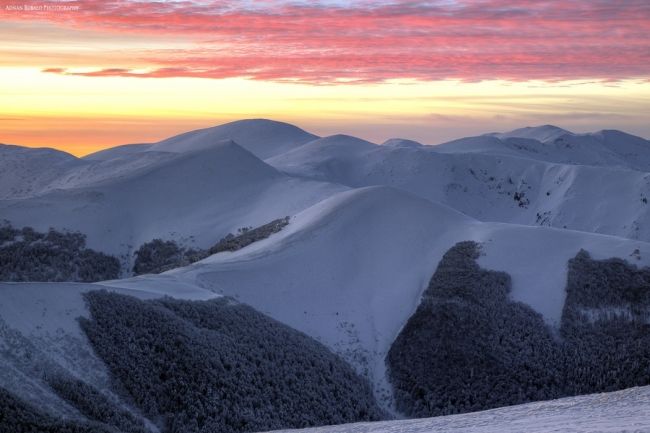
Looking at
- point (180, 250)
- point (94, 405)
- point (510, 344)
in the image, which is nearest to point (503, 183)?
point (180, 250)

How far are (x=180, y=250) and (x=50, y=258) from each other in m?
7.54

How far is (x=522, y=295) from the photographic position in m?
34.9

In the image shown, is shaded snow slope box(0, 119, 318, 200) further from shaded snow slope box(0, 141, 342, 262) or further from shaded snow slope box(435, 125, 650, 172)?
shaded snow slope box(435, 125, 650, 172)

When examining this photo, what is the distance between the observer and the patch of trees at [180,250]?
44.2m

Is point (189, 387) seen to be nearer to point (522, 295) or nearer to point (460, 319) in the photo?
point (460, 319)

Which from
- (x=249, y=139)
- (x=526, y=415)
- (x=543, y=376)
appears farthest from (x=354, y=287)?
(x=249, y=139)

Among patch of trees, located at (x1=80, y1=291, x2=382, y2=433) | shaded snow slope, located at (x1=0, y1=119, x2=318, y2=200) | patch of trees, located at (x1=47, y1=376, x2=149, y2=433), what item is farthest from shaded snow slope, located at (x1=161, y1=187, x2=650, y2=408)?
shaded snow slope, located at (x1=0, y1=119, x2=318, y2=200)

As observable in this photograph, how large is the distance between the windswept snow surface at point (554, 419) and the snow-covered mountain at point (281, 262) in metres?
0.48

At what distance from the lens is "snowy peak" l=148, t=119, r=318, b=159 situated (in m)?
98.8

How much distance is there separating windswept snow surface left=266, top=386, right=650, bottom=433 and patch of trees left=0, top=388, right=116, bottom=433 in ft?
19.6

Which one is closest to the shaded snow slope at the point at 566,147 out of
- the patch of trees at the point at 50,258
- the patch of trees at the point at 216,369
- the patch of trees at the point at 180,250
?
the patch of trees at the point at 180,250

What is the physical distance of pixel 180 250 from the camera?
50125 millimetres

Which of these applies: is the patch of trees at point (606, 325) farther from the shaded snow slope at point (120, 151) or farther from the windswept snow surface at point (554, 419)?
the shaded snow slope at point (120, 151)

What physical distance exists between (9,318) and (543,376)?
61.7 feet
